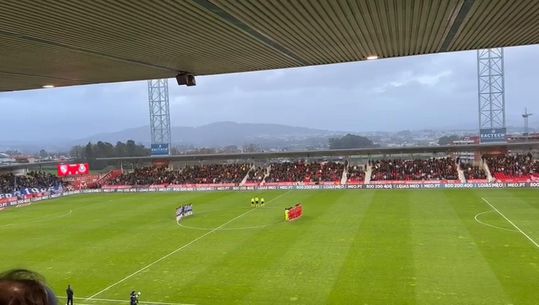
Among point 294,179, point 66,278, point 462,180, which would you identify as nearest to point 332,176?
point 294,179

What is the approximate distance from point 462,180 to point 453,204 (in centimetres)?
1406

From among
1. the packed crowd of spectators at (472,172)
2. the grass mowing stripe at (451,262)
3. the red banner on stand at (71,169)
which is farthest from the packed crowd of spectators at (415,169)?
the red banner on stand at (71,169)

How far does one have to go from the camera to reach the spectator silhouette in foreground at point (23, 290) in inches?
61.8

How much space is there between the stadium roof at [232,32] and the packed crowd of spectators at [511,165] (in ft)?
124

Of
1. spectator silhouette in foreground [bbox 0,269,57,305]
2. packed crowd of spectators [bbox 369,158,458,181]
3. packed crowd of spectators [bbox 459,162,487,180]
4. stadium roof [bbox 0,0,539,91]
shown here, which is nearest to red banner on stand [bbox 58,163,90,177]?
packed crowd of spectators [bbox 369,158,458,181]

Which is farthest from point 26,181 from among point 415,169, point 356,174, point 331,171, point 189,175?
point 415,169

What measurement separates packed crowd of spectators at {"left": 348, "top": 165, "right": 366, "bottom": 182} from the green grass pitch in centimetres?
1259

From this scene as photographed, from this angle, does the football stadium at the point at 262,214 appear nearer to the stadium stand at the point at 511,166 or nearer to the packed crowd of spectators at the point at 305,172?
the stadium stand at the point at 511,166

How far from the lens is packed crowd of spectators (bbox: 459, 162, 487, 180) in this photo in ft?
153

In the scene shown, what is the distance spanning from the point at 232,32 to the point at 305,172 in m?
45.0

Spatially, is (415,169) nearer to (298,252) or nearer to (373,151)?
(373,151)

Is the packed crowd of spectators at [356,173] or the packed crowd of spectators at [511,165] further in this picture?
the packed crowd of spectators at [356,173]

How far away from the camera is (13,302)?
1546 millimetres

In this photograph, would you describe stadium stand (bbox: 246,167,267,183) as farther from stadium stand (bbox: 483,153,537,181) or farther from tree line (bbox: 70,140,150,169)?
tree line (bbox: 70,140,150,169)
